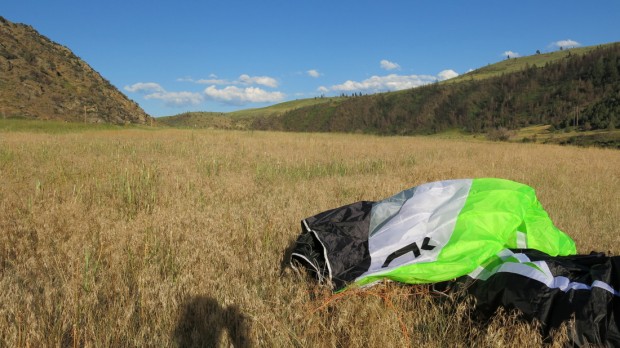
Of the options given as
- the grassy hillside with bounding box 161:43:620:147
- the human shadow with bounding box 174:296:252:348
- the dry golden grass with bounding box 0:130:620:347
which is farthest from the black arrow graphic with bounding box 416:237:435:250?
the grassy hillside with bounding box 161:43:620:147

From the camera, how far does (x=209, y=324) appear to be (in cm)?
209

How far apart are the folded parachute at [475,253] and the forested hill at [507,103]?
28.0 metres

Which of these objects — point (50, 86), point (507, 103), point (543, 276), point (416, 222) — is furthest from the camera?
point (507, 103)

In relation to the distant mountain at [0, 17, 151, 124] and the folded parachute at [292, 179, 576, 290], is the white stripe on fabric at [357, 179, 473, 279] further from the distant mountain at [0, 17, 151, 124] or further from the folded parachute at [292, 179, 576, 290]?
the distant mountain at [0, 17, 151, 124]

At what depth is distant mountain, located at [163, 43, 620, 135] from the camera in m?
33.8

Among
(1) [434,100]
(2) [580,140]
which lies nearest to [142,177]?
(2) [580,140]

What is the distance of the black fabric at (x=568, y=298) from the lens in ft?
6.00

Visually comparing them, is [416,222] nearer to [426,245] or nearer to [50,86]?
[426,245]

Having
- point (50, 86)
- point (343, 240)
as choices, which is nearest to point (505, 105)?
point (50, 86)

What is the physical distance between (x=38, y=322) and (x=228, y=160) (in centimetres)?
737

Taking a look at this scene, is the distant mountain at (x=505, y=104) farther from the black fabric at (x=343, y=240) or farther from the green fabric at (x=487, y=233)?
the black fabric at (x=343, y=240)

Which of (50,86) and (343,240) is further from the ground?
(50,86)

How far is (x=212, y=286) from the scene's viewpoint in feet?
8.05

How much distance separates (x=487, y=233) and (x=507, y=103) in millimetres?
46560
